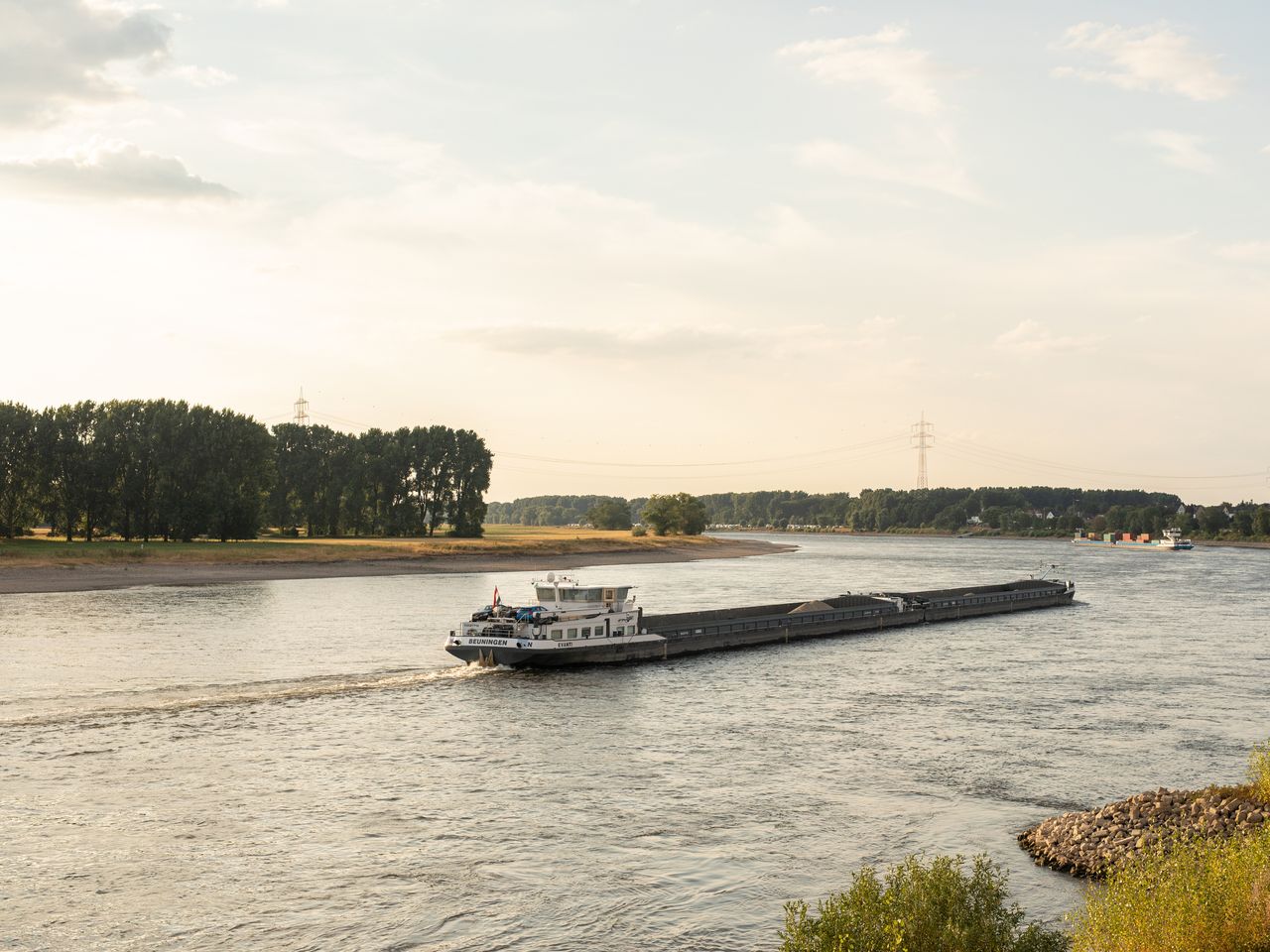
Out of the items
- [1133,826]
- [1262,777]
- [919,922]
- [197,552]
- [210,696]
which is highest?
[197,552]

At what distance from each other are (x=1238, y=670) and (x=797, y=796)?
1850 inches

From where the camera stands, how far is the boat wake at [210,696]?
4772cm

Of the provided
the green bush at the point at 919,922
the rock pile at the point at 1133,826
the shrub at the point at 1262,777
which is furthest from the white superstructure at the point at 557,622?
the green bush at the point at 919,922

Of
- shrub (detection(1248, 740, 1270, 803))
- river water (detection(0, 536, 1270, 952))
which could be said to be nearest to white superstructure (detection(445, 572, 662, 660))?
river water (detection(0, 536, 1270, 952))

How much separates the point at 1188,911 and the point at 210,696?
47784 mm

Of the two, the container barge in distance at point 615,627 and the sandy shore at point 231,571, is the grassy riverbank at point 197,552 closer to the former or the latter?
the sandy shore at point 231,571

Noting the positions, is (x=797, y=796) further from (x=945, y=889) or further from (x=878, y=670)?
(x=878, y=670)

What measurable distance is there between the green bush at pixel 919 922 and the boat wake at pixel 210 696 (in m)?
40.3

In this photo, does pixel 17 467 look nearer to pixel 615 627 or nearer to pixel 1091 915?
pixel 615 627

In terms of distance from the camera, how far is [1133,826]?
2961 centimetres

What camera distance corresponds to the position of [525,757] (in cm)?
4300

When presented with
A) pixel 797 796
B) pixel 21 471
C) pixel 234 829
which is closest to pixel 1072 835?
pixel 797 796

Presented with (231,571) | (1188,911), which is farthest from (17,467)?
(1188,911)

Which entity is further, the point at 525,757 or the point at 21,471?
the point at 21,471
